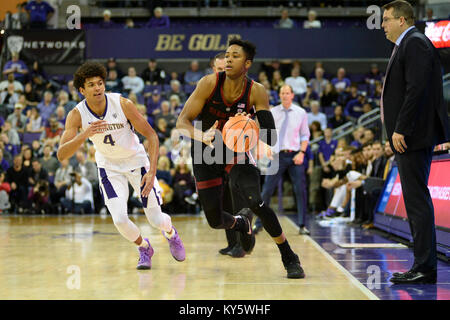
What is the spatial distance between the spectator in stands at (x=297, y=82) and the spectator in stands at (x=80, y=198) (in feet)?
22.9

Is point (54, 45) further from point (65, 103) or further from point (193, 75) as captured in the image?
point (193, 75)

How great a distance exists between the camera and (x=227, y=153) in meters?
4.79

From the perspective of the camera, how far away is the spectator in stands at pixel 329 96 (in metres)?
16.0

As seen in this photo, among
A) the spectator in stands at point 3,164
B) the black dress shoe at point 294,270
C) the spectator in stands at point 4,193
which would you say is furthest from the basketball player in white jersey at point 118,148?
the spectator in stands at point 3,164

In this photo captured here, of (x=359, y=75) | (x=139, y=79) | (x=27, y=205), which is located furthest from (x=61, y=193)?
(x=359, y=75)

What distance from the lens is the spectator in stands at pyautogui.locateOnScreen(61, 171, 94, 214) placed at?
1223 cm

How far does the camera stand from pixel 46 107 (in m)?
15.6

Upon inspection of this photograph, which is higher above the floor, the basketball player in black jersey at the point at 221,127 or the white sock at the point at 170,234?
the basketball player in black jersey at the point at 221,127

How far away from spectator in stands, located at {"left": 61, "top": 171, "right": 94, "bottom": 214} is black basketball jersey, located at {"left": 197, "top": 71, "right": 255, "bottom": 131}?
793 centimetres

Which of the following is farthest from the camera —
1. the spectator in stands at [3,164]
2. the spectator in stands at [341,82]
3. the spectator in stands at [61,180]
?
the spectator in stands at [341,82]

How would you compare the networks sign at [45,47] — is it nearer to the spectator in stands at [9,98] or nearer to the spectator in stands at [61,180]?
the spectator in stands at [9,98]
